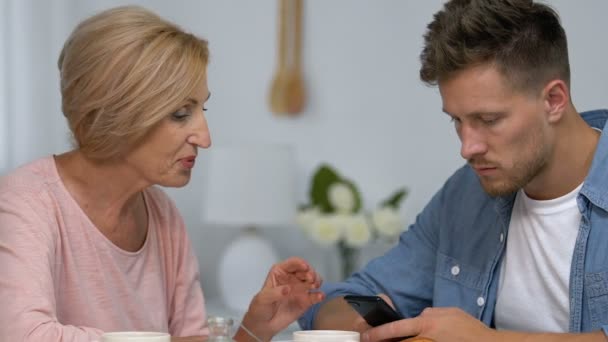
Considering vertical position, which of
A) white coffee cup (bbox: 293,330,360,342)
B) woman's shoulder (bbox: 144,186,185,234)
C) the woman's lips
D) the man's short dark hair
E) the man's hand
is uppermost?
the man's short dark hair

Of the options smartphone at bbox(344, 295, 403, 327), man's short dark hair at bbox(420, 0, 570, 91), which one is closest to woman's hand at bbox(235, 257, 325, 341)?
smartphone at bbox(344, 295, 403, 327)

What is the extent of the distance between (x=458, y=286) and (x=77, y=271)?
2.42 feet

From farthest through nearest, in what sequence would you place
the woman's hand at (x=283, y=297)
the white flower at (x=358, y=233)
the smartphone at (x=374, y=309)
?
1. the white flower at (x=358, y=233)
2. the woman's hand at (x=283, y=297)
3. the smartphone at (x=374, y=309)

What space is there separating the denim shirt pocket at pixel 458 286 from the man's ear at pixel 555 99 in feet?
1.13

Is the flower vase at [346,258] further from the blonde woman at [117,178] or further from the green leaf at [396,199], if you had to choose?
the blonde woman at [117,178]

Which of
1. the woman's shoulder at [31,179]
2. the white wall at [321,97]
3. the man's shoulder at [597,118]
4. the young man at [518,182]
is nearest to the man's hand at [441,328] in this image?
the young man at [518,182]

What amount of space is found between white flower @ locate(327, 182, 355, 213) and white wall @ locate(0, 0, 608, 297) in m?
0.22

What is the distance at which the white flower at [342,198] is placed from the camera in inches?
132

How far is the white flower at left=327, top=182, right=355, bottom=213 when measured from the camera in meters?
3.34

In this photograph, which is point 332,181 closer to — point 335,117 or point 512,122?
point 335,117

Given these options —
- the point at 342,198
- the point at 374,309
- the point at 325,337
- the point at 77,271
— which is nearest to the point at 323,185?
the point at 342,198

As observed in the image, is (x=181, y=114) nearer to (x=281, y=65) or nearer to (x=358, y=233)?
(x=358, y=233)

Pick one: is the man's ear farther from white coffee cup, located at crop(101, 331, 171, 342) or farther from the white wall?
the white wall

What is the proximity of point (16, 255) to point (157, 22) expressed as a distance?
51 centimetres
